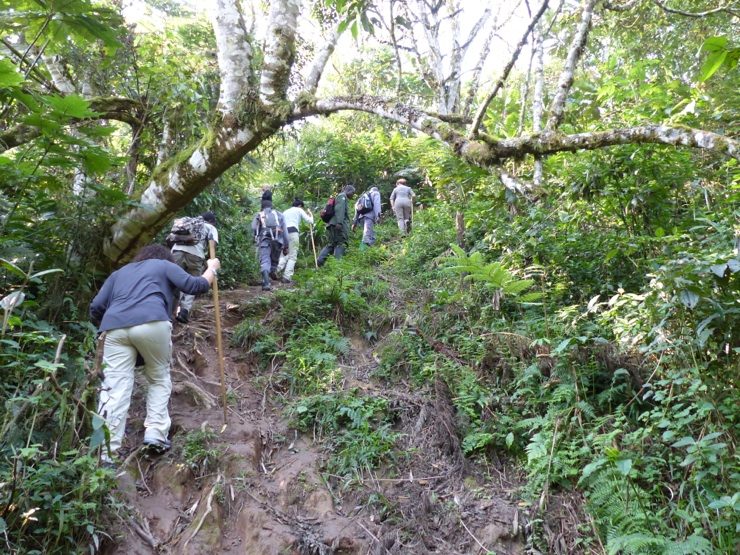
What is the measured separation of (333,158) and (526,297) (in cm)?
1111

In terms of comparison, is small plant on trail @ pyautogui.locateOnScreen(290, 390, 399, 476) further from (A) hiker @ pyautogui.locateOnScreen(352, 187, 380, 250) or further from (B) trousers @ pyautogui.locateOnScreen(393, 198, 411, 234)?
(B) trousers @ pyautogui.locateOnScreen(393, 198, 411, 234)

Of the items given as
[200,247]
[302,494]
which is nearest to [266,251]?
[200,247]

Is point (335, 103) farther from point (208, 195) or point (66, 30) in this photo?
point (208, 195)

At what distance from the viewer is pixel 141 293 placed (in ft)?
13.9

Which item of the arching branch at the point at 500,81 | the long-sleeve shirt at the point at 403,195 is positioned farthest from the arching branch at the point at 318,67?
A: the long-sleeve shirt at the point at 403,195

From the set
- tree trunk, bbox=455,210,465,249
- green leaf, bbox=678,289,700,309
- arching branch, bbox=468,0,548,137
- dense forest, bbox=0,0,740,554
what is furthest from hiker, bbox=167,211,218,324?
green leaf, bbox=678,289,700,309

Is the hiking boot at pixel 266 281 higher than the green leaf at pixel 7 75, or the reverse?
the green leaf at pixel 7 75

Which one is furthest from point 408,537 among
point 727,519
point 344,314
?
point 344,314

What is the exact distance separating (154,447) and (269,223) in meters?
5.66

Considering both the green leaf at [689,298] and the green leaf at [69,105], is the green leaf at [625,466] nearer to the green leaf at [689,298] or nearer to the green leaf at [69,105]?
the green leaf at [689,298]

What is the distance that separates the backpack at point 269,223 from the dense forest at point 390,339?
1692 millimetres

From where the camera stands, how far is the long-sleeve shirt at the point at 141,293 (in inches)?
162

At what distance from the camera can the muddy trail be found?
3803 millimetres

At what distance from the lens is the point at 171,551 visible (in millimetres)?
3627
